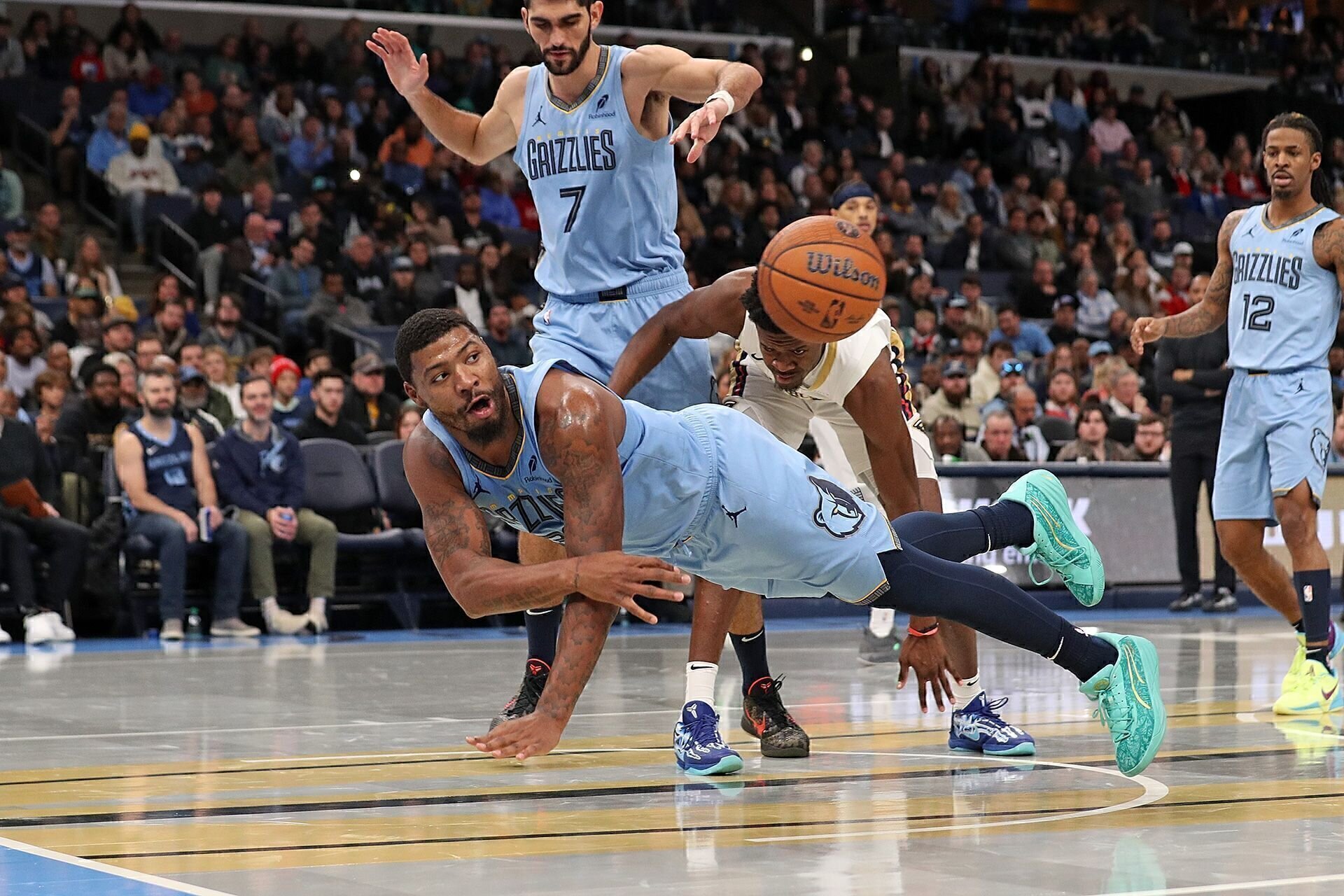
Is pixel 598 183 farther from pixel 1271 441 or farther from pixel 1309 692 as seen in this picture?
pixel 1309 692

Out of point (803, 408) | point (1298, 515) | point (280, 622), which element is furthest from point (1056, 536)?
point (280, 622)

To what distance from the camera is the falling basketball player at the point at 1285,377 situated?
273 inches

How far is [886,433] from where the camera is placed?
221 inches

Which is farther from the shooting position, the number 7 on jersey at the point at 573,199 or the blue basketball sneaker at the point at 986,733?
the number 7 on jersey at the point at 573,199

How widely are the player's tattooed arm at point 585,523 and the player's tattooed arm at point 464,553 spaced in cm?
8

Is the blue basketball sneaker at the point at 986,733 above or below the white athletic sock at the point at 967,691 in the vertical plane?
below

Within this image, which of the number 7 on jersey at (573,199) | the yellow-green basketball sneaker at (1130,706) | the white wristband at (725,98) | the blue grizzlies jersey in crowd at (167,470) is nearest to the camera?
the yellow-green basketball sneaker at (1130,706)

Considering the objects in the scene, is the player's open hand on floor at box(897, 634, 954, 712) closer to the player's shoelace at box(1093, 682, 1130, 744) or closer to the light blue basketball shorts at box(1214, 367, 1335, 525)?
the player's shoelace at box(1093, 682, 1130, 744)

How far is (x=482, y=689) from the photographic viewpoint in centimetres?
773

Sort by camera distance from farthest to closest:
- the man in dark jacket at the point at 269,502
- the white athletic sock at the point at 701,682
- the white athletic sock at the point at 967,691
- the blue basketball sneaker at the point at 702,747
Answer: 1. the man in dark jacket at the point at 269,502
2. the white athletic sock at the point at 967,691
3. the white athletic sock at the point at 701,682
4. the blue basketball sneaker at the point at 702,747

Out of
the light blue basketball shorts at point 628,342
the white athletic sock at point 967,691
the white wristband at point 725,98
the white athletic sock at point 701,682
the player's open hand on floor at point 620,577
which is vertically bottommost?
the white athletic sock at point 967,691

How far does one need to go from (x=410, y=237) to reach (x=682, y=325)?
439 inches

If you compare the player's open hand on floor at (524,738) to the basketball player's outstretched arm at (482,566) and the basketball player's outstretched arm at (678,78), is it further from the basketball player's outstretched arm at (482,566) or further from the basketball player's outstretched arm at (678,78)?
the basketball player's outstretched arm at (678,78)

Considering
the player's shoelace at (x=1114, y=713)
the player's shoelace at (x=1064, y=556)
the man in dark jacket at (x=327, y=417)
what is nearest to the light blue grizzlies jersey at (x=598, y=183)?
the player's shoelace at (x=1064, y=556)
